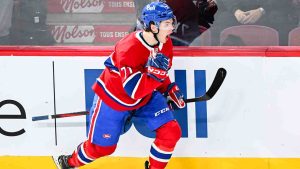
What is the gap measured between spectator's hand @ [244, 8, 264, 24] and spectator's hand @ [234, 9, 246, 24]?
0.02 m

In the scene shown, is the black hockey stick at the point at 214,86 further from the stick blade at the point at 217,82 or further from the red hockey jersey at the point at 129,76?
the red hockey jersey at the point at 129,76

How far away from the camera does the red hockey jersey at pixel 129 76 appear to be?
14.6ft

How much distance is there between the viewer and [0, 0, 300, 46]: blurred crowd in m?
4.84

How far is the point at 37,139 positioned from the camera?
200 inches

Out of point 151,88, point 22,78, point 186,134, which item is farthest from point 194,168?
point 22,78

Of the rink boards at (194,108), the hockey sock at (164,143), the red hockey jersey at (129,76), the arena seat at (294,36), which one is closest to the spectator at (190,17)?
the rink boards at (194,108)

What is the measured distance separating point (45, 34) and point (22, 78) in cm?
29

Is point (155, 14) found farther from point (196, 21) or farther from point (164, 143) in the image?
point (164, 143)

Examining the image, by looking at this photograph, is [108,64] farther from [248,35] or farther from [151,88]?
[248,35]

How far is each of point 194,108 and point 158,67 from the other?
0.60 meters

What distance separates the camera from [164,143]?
4.64 metres

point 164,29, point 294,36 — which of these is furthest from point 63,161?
point 294,36

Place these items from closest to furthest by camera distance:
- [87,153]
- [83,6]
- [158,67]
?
[158,67]
[87,153]
[83,6]

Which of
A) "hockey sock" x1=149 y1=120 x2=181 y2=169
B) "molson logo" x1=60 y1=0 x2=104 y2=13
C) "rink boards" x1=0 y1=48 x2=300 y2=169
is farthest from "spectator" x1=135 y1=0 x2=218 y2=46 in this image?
"hockey sock" x1=149 y1=120 x2=181 y2=169
